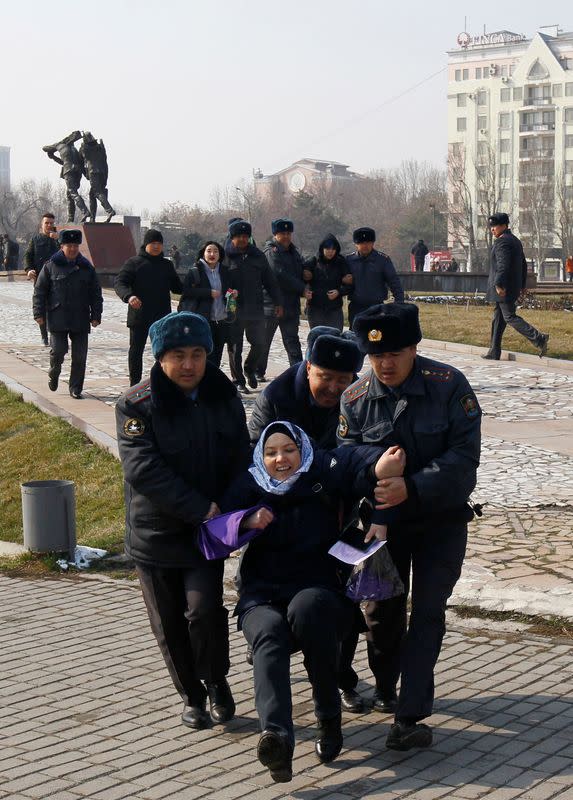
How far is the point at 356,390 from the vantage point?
4.93 meters

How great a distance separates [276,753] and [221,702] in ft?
2.89

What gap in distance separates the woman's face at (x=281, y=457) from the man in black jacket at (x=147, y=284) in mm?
8679

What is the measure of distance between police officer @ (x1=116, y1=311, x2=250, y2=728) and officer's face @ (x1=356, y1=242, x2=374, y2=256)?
8.25m

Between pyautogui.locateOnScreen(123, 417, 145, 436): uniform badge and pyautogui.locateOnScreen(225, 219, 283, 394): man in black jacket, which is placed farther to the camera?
pyautogui.locateOnScreen(225, 219, 283, 394): man in black jacket

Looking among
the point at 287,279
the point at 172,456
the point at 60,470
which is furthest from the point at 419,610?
the point at 287,279

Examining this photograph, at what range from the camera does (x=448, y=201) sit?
102 meters

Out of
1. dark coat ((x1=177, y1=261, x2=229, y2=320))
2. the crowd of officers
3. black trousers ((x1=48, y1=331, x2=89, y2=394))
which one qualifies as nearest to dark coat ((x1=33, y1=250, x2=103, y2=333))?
black trousers ((x1=48, y1=331, x2=89, y2=394))

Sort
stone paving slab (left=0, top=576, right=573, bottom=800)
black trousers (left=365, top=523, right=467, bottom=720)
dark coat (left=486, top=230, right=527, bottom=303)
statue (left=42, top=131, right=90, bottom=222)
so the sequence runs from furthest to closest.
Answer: statue (left=42, top=131, right=90, bottom=222) → dark coat (left=486, top=230, right=527, bottom=303) → black trousers (left=365, top=523, right=467, bottom=720) → stone paving slab (left=0, top=576, right=573, bottom=800)

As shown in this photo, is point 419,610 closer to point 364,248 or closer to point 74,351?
point 364,248

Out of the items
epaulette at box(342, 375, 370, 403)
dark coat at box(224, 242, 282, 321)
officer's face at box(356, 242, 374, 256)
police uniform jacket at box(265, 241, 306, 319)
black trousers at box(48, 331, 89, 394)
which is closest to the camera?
epaulette at box(342, 375, 370, 403)

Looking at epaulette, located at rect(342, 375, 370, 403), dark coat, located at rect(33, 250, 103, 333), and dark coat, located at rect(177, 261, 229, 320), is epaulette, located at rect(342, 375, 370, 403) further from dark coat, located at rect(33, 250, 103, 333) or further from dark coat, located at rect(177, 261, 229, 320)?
dark coat, located at rect(33, 250, 103, 333)

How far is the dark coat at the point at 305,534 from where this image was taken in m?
4.72

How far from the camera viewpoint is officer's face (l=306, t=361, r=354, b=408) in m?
5.12

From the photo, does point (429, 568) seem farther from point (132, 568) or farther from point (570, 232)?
point (570, 232)
